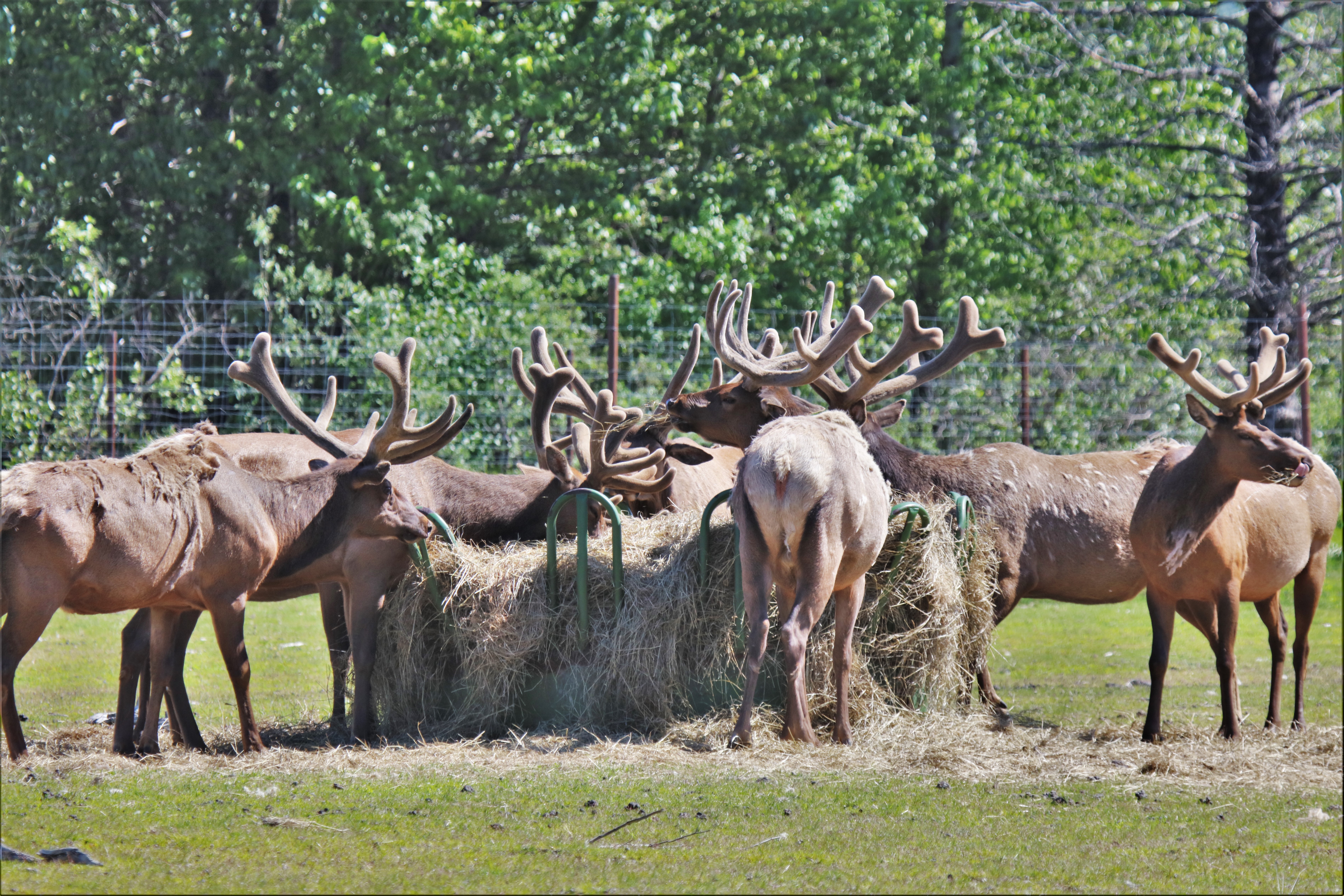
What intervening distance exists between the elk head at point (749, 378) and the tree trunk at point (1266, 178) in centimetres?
940

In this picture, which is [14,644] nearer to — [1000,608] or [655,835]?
[655,835]

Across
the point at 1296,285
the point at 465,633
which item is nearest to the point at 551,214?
the point at 1296,285

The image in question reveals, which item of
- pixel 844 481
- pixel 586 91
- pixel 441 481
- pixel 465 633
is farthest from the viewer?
pixel 586 91

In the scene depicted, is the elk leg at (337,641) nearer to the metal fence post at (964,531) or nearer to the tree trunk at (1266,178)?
the metal fence post at (964,531)

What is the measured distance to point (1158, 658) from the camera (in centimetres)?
824

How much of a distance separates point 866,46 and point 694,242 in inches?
182

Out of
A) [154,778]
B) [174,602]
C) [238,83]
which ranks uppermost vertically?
[238,83]

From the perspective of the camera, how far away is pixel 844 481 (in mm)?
7375

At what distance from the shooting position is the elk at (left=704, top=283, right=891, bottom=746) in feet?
23.7

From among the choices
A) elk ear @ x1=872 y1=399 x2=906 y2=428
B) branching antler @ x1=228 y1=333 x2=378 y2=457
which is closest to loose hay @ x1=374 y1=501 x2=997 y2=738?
branching antler @ x1=228 y1=333 x2=378 y2=457

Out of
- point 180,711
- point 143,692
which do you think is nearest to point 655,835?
point 180,711

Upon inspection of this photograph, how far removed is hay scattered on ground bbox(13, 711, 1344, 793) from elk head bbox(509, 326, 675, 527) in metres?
1.93

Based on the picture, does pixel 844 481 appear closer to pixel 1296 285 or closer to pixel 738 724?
pixel 738 724

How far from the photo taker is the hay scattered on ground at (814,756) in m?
6.78
